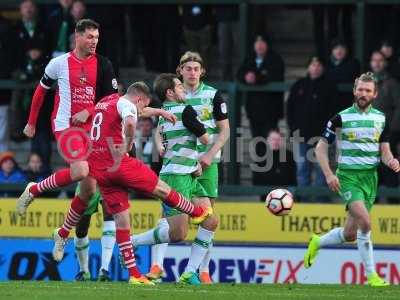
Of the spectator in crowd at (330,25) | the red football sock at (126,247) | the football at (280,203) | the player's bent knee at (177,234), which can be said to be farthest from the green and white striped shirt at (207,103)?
the spectator in crowd at (330,25)

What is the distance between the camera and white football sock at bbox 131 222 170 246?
14297 millimetres

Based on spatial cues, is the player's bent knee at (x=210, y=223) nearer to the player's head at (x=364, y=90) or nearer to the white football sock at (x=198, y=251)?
the white football sock at (x=198, y=251)

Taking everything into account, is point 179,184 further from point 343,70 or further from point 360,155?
point 343,70

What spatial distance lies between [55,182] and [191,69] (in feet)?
6.09

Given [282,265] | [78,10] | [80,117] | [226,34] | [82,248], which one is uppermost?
[78,10]

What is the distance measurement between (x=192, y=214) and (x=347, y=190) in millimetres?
1928

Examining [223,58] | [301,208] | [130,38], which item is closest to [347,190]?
[301,208]

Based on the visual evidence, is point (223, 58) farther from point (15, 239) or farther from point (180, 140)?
point (180, 140)

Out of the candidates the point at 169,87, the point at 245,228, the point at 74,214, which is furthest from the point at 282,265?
the point at 74,214

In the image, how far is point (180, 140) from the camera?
46.7 ft

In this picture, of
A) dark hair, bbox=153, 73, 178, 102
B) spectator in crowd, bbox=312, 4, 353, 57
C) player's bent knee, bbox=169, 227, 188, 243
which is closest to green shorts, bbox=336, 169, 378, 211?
player's bent knee, bbox=169, 227, 188, 243

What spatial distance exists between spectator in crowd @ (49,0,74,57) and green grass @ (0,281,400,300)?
5.98 meters

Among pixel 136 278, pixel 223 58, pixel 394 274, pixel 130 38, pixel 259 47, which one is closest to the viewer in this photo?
pixel 136 278

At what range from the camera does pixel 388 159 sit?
1458cm
